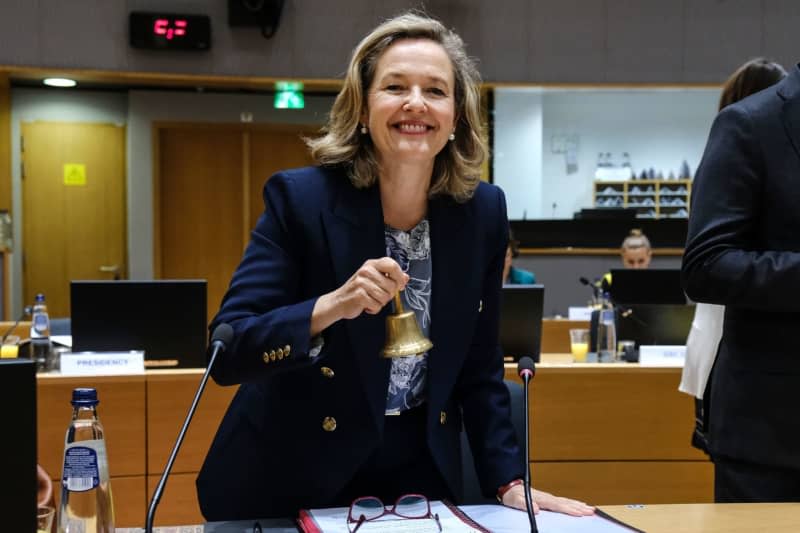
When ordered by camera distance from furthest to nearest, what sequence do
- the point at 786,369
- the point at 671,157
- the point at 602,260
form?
the point at 671,157
the point at 602,260
the point at 786,369

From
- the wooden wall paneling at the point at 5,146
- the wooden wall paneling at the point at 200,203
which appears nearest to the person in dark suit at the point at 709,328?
the wooden wall paneling at the point at 200,203

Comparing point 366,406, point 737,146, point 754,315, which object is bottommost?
point 366,406

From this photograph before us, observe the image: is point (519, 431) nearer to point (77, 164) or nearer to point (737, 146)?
point (737, 146)

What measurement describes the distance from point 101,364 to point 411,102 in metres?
2.13

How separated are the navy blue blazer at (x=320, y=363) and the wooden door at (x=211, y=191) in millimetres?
6839

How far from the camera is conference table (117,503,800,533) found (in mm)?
1444

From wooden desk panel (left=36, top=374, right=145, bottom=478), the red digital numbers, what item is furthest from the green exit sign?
wooden desk panel (left=36, top=374, right=145, bottom=478)

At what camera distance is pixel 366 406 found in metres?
1.56

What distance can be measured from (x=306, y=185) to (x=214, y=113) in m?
7.03

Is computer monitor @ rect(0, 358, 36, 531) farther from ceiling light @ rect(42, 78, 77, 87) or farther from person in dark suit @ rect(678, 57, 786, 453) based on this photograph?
ceiling light @ rect(42, 78, 77, 87)

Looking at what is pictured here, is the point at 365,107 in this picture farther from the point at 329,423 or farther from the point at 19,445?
the point at 19,445

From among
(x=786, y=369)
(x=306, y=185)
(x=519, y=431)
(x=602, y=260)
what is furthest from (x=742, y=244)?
(x=602, y=260)

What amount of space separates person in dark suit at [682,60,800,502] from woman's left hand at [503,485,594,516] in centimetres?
42

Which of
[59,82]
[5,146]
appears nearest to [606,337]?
[59,82]
